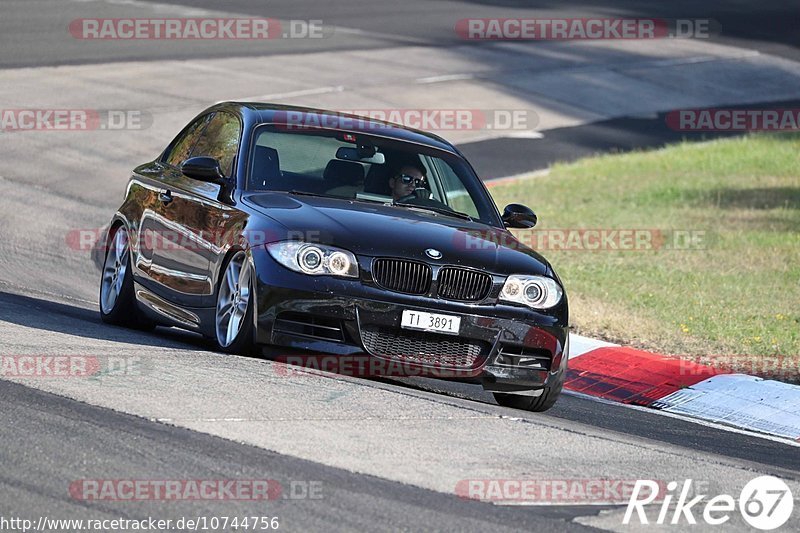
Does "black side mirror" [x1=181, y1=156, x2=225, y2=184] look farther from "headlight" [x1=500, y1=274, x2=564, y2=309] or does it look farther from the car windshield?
"headlight" [x1=500, y1=274, x2=564, y2=309]

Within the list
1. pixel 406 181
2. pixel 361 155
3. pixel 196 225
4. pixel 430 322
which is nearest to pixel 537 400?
pixel 430 322

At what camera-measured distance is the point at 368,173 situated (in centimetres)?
991

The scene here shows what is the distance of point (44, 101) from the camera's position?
22578mm

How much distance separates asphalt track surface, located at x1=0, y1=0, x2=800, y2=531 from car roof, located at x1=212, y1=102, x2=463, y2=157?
1.62 metres

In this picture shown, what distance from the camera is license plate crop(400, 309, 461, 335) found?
339 inches

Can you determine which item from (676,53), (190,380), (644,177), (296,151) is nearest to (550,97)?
(644,177)

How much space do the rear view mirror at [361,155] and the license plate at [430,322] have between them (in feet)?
5.47

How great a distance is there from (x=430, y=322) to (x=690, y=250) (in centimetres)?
938

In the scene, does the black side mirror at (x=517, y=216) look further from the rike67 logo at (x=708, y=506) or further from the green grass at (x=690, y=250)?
the rike67 logo at (x=708, y=506)

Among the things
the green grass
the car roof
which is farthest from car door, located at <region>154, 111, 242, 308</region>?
the green grass

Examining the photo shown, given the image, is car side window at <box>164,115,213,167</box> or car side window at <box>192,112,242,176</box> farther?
car side window at <box>164,115,213,167</box>

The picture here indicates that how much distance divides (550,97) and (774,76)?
8.62m

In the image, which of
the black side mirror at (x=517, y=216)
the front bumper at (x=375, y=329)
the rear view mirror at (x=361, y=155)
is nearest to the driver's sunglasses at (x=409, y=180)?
the rear view mirror at (x=361, y=155)

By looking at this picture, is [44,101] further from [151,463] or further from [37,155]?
[151,463]
